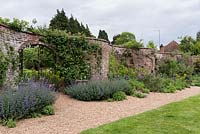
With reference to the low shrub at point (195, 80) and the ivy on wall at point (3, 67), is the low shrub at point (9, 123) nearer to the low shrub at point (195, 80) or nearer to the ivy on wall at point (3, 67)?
the ivy on wall at point (3, 67)

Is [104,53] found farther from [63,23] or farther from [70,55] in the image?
[63,23]

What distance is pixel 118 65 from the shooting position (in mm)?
15648

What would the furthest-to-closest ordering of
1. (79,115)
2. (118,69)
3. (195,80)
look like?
1. (195,80)
2. (118,69)
3. (79,115)

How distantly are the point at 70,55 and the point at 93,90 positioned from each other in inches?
75.2

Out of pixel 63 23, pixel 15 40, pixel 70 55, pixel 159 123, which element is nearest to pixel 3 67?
pixel 15 40

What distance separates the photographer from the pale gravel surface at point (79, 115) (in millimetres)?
6566

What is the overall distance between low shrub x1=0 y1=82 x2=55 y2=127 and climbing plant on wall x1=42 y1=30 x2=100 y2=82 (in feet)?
10.6

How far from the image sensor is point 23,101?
7406mm

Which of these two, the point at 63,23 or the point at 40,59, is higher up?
the point at 63,23

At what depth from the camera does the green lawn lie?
250 inches

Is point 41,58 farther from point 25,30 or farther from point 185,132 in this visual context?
point 185,132

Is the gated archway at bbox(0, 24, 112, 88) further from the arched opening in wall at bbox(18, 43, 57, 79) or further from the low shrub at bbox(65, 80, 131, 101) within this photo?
the low shrub at bbox(65, 80, 131, 101)

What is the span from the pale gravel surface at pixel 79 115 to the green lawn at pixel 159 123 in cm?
44

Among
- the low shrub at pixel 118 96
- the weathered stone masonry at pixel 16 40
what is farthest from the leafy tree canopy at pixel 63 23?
the low shrub at pixel 118 96
